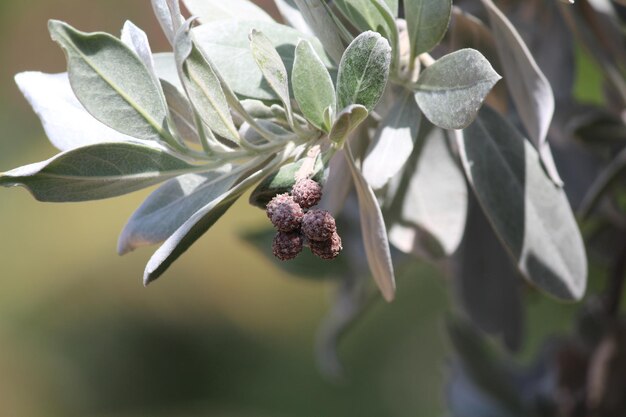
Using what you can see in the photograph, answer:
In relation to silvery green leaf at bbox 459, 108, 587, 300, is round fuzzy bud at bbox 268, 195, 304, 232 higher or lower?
higher

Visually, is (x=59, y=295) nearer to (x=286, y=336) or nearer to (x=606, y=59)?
(x=286, y=336)

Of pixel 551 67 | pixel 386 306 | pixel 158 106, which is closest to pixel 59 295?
pixel 386 306

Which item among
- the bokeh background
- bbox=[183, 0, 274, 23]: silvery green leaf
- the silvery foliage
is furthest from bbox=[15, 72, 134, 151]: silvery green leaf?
the bokeh background

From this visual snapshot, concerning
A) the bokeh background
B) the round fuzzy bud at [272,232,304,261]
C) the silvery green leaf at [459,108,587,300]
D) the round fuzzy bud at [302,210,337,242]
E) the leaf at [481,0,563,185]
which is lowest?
the bokeh background

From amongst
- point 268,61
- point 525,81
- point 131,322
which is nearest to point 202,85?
point 268,61

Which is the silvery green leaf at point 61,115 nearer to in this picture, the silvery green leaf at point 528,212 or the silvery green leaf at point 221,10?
the silvery green leaf at point 221,10

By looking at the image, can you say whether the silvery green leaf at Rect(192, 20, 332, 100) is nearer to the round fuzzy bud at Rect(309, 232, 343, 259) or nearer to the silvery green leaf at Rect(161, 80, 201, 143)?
the silvery green leaf at Rect(161, 80, 201, 143)

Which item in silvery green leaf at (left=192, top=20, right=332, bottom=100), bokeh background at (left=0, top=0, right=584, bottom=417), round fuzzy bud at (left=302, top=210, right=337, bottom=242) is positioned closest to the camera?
round fuzzy bud at (left=302, top=210, right=337, bottom=242)

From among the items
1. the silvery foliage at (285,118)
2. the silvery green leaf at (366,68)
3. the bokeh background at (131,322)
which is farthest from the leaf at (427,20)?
the bokeh background at (131,322)
